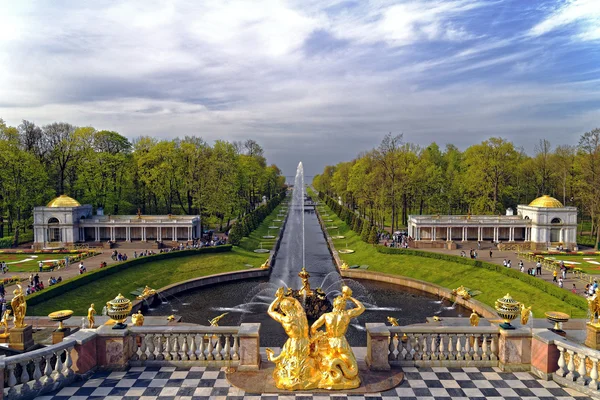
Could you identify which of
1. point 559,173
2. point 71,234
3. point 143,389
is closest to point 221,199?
point 71,234

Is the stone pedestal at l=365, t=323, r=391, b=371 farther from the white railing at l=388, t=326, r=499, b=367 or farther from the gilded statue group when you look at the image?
the gilded statue group

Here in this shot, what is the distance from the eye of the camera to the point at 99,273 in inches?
1702

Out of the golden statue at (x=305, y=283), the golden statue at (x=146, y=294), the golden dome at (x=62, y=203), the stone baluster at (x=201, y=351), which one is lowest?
the golden statue at (x=146, y=294)

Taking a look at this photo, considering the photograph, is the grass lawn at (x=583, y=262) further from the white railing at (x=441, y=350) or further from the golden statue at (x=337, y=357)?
the golden statue at (x=337, y=357)

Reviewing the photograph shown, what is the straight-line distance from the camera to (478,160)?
257 ft

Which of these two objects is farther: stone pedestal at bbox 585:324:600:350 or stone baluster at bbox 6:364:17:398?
stone pedestal at bbox 585:324:600:350

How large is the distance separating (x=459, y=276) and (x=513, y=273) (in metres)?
5.69

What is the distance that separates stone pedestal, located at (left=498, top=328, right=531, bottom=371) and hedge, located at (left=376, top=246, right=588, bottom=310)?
78.6 feet

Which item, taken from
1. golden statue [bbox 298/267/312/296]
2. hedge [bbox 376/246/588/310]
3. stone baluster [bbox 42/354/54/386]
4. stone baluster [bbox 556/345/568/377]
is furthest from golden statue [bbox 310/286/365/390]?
hedge [bbox 376/246/588/310]

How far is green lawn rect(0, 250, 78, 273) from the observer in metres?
48.7

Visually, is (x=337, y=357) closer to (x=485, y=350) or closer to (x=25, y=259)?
(x=485, y=350)

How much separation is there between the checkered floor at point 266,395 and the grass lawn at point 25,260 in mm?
41165

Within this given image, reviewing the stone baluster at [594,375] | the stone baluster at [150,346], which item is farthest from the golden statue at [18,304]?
the stone baluster at [594,375]

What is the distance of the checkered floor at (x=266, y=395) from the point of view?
40.4 ft
